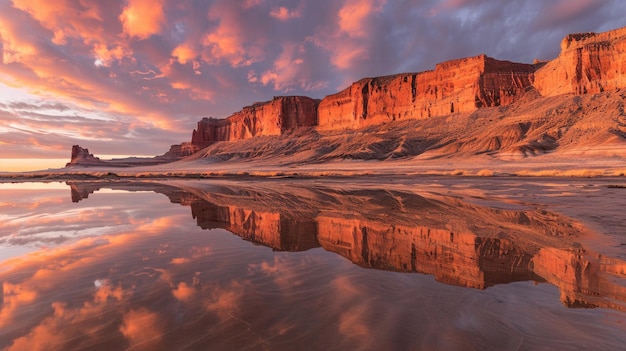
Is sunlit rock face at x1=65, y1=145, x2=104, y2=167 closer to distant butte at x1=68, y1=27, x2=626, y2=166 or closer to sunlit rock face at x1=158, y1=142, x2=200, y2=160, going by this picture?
distant butte at x1=68, y1=27, x2=626, y2=166

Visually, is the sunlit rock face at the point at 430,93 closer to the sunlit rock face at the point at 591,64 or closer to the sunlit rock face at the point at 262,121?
the sunlit rock face at the point at 262,121

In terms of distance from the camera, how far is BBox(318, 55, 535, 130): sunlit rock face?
7925cm

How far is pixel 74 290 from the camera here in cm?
422

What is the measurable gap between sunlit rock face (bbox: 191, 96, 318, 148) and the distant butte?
405mm

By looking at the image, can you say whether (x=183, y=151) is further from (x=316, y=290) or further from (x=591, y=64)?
(x=316, y=290)

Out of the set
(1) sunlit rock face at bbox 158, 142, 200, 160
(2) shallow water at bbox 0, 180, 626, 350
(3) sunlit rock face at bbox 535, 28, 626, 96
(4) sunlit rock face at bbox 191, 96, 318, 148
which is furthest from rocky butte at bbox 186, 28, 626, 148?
(2) shallow water at bbox 0, 180, 626, 350

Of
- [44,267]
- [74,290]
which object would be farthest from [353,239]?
[44,267]

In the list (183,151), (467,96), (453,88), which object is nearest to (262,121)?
(183,151)

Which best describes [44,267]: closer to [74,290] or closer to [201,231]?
[74,290]

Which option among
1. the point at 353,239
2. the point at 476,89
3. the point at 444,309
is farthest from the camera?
the point at 476,89

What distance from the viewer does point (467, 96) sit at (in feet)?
269

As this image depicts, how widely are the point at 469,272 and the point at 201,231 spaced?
6.76 meters

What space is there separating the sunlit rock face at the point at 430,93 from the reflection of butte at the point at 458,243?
8156 centimetres

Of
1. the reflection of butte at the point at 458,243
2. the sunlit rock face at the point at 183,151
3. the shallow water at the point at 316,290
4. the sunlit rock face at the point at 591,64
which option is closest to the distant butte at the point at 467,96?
the sunlit rock face at the point at 591,64
